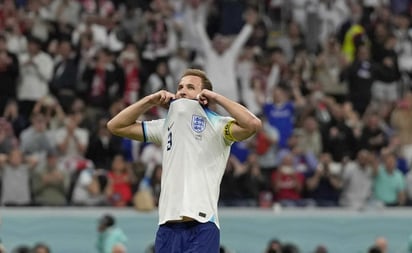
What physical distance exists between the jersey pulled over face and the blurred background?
25.8 feet

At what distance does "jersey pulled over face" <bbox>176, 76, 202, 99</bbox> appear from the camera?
9.94 meters

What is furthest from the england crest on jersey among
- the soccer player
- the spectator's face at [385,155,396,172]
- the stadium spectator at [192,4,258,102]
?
the stadium spectator at [192,4,258,102]

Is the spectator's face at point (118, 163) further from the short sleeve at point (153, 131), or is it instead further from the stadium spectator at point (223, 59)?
the short sleeve at point (153, 131)

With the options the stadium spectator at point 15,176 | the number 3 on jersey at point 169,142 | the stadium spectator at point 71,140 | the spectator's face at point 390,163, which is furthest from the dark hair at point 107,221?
the number 3 on jersey at point 169,142

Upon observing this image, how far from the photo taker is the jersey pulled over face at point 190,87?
9938mm

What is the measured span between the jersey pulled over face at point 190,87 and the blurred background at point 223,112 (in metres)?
7.86

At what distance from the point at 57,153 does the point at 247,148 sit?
2927mm

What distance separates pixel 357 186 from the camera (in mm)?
20797

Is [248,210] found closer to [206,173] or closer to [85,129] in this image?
[85,129]

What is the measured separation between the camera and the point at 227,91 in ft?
72.7

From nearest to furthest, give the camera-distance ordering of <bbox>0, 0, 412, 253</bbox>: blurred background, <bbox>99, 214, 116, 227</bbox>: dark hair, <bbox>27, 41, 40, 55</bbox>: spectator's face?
<bbox>99, 214, 116, 227</bbox>: dark hair < <bbox>0, 0, 412, 253</bbox>: blurred background < <bbox>27, 41, 40, 55</bbox>: spectator's face

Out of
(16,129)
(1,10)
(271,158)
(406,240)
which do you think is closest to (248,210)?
(271,158)

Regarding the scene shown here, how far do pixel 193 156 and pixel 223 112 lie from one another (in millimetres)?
11139

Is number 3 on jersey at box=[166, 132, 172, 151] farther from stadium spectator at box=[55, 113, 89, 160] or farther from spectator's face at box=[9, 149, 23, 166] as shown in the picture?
stadium spectator at box=[55, 113, 89, 160]
